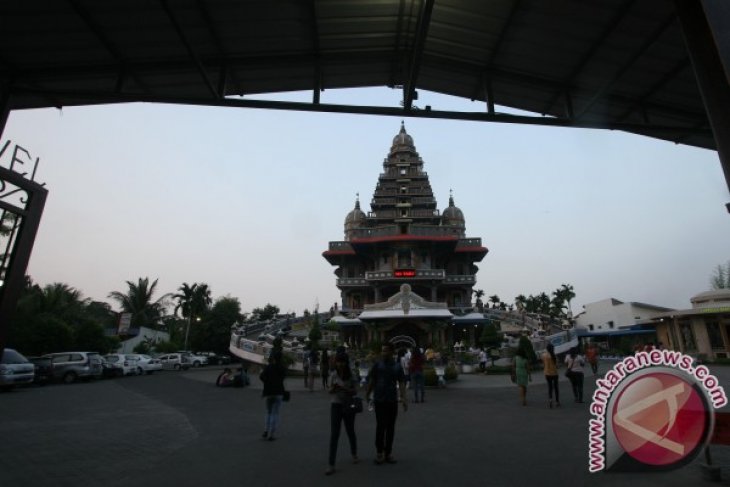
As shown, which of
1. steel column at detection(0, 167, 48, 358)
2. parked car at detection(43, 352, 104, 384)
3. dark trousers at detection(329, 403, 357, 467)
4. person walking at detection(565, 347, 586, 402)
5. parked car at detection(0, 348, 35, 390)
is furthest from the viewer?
parked car at detection(43, 352, 104, 384)

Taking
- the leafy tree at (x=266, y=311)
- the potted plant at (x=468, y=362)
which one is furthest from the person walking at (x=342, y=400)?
the leafy tree at (x=266, y=311)

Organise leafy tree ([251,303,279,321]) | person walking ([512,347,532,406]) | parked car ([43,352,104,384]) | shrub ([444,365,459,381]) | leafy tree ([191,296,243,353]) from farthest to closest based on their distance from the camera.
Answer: leafy tree ([251,303,279,321]) < leafy tree ([191,296,243,353]) < parked car ([43,352,104,384]) < shrub ([444,365,459,381]) < person walking ([512,347,532,406])

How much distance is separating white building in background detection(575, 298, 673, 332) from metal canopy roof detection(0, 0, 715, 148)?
42.6 metres

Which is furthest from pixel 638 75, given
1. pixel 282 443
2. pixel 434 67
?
pixel 282 443

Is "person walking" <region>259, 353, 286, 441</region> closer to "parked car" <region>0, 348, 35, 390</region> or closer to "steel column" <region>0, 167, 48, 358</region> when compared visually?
"steel column" <region>0, 167, 48, 358</region>

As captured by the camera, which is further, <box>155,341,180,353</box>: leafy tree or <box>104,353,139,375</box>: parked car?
<box>155,341,180,353</box>: leafy tree

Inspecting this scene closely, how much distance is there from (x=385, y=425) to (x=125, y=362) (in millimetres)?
29613

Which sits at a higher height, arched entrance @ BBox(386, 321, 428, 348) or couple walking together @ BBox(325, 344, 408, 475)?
arched entrance @ BBox(386, 321, 428, 348)

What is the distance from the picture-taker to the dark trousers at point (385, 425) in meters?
6.19

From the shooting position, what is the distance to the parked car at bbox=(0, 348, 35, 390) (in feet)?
56.5

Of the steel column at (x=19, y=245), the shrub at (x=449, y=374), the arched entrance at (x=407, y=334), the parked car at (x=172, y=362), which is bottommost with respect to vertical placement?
the shrub at (x=449, y=374)

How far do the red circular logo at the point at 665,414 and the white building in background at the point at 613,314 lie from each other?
43.7 metres

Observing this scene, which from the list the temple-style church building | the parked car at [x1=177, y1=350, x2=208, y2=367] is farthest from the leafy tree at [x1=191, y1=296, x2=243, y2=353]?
the temple-style church building

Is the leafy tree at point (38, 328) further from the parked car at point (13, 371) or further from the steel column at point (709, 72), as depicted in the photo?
the steel column at point (709, 72)
